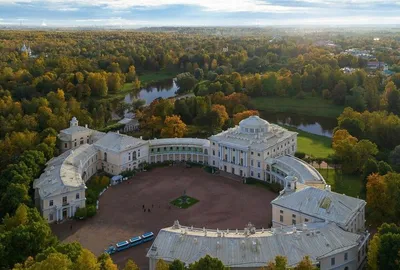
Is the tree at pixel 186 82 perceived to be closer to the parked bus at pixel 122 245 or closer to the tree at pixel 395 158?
the tree at pixel 395 158

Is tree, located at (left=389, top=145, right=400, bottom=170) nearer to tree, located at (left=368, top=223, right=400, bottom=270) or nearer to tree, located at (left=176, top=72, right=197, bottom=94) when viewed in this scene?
tree, located at (left=368, top=223, right=400, bottom=270)

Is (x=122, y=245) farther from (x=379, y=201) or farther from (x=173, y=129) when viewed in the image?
(x=173, y=129)

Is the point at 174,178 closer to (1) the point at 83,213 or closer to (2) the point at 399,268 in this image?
(1) the point at 83,213

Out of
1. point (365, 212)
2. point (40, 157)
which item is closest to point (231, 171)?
point (365, 212)

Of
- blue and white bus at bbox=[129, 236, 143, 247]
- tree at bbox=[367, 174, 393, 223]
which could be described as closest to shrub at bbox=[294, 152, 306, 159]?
tree at bbox=[367, 174, 393, 223]

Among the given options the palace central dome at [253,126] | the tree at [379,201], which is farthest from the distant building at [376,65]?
the tree at [379,201]
